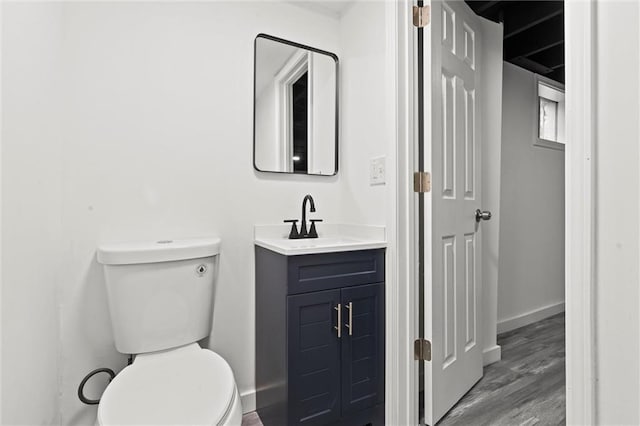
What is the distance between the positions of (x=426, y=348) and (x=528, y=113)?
220cm

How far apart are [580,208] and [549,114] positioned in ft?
8.70

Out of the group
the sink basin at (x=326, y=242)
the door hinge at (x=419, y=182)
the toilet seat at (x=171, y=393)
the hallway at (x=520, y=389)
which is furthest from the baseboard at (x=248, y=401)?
the door hinge at (x=419, y=182)

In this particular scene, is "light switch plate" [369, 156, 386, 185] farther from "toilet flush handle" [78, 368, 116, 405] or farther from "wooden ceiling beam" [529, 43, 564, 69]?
"wooden ceiling beam" [529, 43, 564, 69]

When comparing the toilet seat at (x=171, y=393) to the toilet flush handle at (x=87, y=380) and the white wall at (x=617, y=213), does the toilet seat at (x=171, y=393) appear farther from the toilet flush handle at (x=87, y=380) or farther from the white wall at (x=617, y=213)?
the white wall at (x=617, y=213)

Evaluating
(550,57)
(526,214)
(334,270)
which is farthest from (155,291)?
(550,57)

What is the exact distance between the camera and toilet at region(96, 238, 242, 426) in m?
0.97

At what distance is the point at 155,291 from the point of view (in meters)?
1.27

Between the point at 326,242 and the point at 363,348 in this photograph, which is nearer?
the point at 363,348

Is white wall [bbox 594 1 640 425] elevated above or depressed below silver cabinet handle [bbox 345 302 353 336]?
above

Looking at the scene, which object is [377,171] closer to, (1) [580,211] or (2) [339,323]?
(2) [339,323]

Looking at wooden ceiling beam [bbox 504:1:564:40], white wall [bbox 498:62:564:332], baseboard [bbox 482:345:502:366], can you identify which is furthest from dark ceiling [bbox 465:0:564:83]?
baseboard [bbox 482:345:502:366]

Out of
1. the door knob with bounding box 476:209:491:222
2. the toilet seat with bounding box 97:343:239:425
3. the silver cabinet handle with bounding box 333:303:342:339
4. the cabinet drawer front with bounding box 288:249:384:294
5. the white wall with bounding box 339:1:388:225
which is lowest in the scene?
the toilet seat with bounding box 97:343:239:425

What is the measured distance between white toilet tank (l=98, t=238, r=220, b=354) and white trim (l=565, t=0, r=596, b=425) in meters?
1.24

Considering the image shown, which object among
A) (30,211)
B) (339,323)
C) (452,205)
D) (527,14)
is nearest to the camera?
(30,211)
